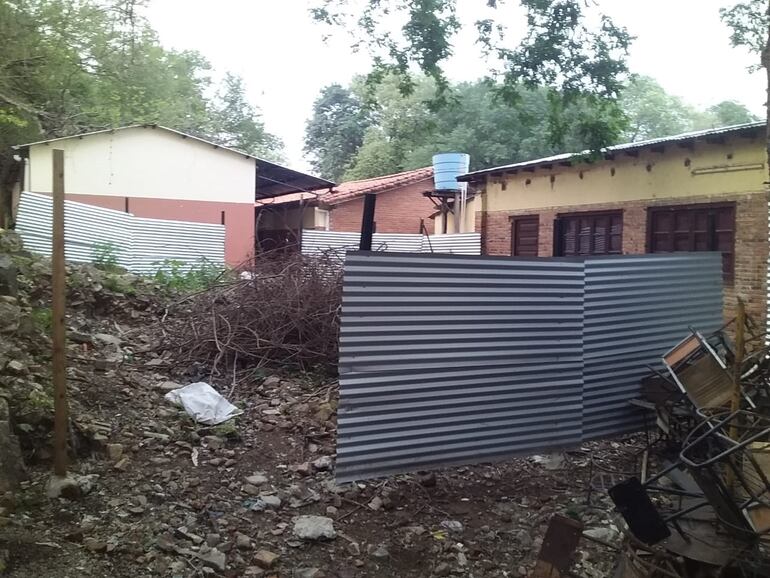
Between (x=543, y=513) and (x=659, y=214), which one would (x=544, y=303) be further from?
(x=659, y=214)

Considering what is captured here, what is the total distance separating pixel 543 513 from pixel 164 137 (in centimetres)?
A: 1610

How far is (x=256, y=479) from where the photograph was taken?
4730mm

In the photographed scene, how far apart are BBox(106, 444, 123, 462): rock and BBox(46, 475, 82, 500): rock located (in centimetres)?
62

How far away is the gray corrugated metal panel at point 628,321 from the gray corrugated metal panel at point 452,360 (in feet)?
0.88

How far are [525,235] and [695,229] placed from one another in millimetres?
4580

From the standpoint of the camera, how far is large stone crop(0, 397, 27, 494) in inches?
146

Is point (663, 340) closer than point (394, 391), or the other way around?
point (394, 391)

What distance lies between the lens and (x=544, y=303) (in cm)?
557

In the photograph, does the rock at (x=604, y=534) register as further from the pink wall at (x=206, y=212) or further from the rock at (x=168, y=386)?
the pink wall at (x=206, y=212)

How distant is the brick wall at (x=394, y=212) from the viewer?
22.2 m

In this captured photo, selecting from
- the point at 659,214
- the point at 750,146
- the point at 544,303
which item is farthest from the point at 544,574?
the point at 659,214

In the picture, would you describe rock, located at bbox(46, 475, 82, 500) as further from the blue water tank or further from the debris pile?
the blue water tank

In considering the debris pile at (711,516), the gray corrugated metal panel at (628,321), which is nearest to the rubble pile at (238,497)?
the gray corrugated metal panel at (628,321)

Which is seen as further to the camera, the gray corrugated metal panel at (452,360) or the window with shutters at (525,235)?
the window with shutters at (525,235)
